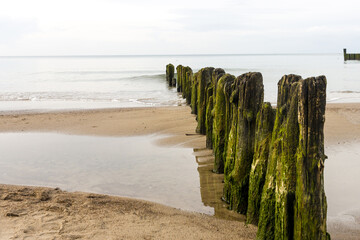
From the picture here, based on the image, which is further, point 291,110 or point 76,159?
point 76,159

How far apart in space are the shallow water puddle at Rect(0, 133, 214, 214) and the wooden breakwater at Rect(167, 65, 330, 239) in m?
0.79

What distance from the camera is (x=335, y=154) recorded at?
315 inches

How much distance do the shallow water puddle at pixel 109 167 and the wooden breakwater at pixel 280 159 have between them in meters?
0.79

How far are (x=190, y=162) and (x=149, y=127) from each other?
149 inches

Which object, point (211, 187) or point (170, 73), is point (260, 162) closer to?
point (211, 187)

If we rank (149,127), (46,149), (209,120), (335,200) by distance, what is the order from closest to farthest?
1. (335,200)
2. (209,120)
3. (46,149)
4. (149,127)

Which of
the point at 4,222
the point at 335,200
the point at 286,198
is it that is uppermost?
the point at 286,198

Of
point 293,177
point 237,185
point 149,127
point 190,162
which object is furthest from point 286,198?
point 149,127

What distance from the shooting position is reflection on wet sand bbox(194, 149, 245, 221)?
5195 millimetres

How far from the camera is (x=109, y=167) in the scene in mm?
7363

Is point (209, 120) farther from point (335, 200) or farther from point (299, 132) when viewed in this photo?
point (299, 132)

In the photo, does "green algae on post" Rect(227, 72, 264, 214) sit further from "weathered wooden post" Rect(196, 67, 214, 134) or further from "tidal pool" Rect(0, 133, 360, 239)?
"weathered wooden post" Rect(196, 67, 214, 134)

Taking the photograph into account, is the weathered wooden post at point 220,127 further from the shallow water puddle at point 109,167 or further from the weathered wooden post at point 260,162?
the weathered wooden post at point 260,162

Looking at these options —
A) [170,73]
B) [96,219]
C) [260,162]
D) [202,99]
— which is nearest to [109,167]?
[96,219]
